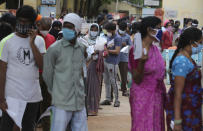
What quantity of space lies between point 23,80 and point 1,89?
0.84 ft

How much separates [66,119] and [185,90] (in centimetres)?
131

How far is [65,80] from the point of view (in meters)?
5.16

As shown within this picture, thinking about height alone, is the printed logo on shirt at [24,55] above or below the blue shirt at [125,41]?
above

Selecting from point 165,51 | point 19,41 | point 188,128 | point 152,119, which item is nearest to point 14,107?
point 19,41

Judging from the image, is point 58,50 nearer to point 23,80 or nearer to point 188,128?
point 23,80

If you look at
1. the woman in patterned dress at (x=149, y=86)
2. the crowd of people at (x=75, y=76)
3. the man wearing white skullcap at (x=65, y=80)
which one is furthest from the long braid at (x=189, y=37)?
the man wearing white skullcap at (x=65, y=80)

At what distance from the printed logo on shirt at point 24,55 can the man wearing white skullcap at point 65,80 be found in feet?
0.71

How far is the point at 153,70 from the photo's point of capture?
202 inches

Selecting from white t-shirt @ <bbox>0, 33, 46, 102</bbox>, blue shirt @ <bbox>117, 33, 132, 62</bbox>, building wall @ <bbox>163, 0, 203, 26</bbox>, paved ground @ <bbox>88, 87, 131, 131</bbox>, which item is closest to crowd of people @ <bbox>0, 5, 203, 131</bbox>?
white t-shirt @ <bbox>0, 33, 46, 102</bbox>

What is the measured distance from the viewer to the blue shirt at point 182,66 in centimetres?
488

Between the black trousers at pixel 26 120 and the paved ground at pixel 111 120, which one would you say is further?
the paved ground at pixel 111 120

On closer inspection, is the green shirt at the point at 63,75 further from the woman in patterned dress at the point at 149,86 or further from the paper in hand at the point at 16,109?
the woman in patterned dress at the point at 149,86

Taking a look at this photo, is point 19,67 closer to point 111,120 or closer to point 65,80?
point 65,80

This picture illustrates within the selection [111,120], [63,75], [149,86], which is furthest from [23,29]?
Result: [111,120]
